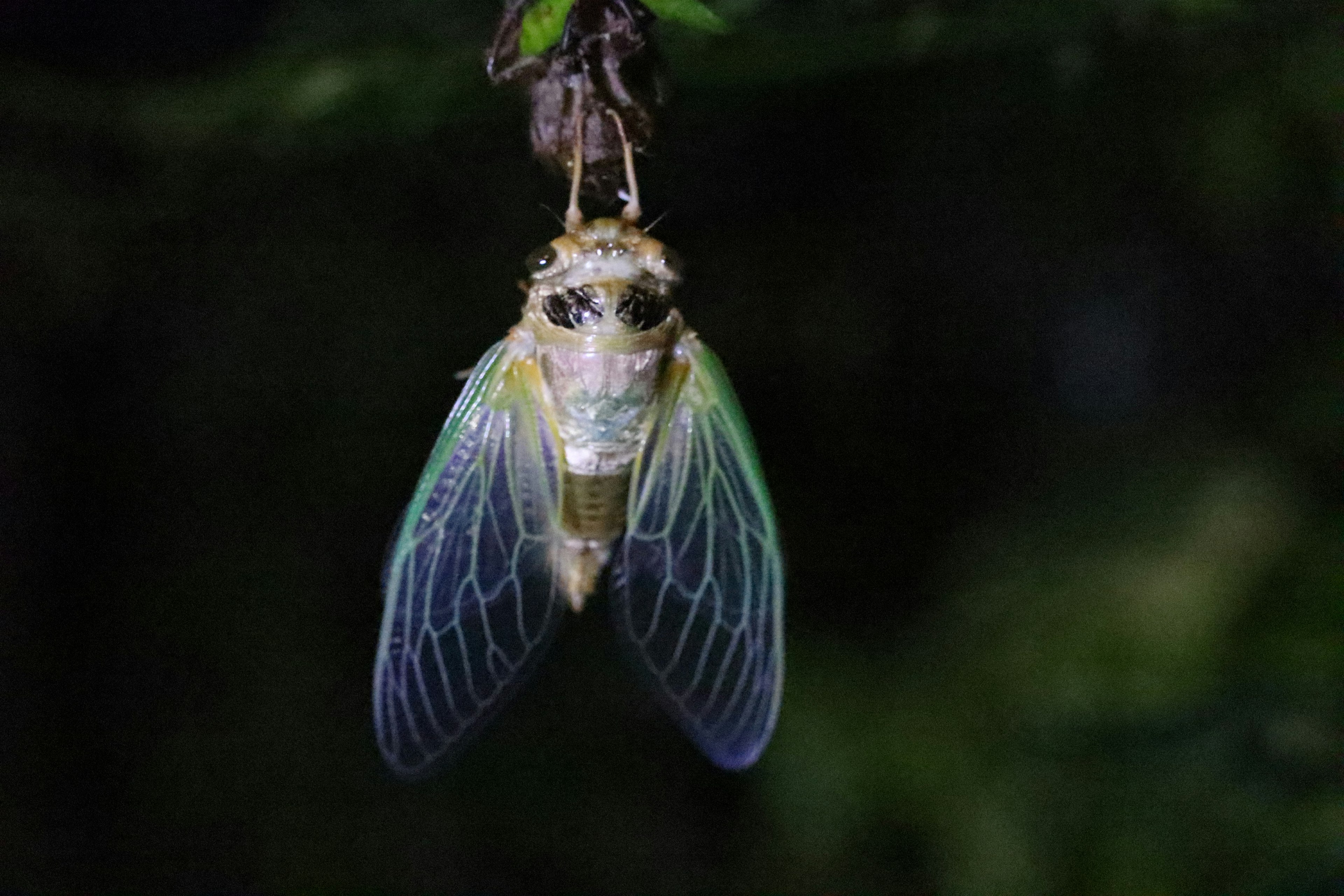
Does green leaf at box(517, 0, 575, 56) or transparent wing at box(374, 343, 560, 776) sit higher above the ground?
green leaf at box(517, 0, 575, 56)

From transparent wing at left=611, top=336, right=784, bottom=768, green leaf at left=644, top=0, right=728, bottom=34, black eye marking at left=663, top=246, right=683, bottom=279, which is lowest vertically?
transparent wing at left=611, top=336, right=784, bottom=768

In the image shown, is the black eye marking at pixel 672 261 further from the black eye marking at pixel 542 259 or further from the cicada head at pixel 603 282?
the black eye marking at pixel 542 259

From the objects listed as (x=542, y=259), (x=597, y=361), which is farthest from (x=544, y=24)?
(x=597, y=361)

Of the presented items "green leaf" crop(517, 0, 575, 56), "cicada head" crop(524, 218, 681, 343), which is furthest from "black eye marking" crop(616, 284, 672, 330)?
"green leaf" crop(517, 0, 575, 56)

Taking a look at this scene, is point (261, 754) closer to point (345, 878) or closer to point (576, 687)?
point (345, 878)

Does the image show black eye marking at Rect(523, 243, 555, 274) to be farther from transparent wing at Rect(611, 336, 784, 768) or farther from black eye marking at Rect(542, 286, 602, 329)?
transparent wing at Rect(611, 336, 784, 768)

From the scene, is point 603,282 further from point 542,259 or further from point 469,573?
point 469,573

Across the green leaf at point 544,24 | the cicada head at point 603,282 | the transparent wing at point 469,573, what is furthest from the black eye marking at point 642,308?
the green leaf at point 544,24
